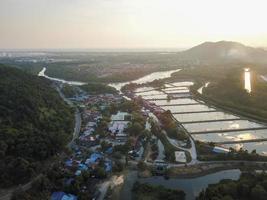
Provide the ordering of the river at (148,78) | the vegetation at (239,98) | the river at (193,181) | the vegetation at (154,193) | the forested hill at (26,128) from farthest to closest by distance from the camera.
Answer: the river at (148,78), the vegetation at (239,98), the forested hill at (26,128), the river at (193,181), the vegetation at (154,193)

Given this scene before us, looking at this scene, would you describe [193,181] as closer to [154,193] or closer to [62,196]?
[154,193]

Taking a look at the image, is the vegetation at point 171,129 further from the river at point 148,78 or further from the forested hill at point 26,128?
the river at point 148,78

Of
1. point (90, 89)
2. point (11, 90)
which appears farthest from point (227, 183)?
point (90, 89)

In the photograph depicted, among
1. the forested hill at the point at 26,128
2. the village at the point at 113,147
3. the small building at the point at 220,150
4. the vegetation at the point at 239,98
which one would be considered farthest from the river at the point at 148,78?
the small building at the point at 220,150

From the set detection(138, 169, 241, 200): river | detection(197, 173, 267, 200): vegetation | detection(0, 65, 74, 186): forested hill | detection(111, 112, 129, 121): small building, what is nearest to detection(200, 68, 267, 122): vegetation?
detection(111, 112, 129, 121): small building

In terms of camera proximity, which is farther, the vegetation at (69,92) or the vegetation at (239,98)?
the vegetation at (69,92)

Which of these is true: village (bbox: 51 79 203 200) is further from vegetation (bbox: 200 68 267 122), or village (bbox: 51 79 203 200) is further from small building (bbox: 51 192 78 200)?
vegetation (bbox: 200 68 267 122)

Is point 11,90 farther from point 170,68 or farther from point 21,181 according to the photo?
point 170,68

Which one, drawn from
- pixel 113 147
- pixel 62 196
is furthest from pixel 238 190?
pixel 113 147
